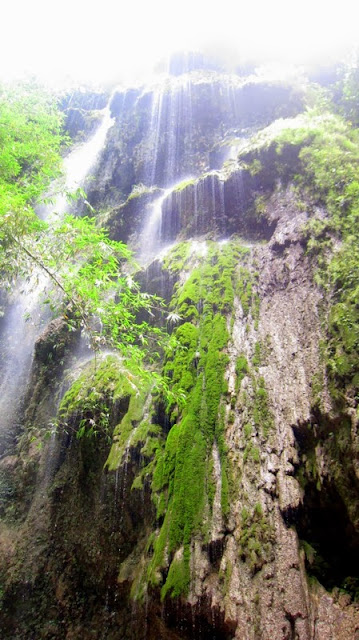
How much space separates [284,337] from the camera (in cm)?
611

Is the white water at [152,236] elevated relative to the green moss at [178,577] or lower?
elevated

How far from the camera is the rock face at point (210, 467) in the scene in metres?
3.99

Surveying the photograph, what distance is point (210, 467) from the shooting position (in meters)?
5.18

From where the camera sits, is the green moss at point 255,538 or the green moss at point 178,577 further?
the green moss at point 178,577

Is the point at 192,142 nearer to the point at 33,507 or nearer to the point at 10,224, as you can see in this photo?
the point at 10,224

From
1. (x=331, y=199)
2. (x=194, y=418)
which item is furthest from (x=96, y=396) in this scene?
(x=331, y=199)

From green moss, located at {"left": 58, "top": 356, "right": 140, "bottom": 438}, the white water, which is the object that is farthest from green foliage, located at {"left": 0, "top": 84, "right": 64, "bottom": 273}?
the white water

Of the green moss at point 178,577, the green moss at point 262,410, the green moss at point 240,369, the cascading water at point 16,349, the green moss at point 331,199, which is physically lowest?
the cascading water at point 16,349

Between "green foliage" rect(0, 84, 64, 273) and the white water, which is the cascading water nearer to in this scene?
"green foliage" rect(0, 84, 64, 273)

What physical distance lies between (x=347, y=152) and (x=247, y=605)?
9.04 meters

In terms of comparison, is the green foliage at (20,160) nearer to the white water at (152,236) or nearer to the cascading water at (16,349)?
the cascading water at (16,349)

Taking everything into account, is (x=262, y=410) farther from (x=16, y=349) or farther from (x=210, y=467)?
(x=16, y=349)

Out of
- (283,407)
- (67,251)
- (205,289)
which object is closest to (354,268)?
(283,407)

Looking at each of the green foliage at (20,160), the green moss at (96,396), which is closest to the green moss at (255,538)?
the green moss at (96,396)
